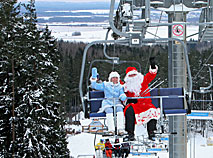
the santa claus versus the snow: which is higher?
the santa claus

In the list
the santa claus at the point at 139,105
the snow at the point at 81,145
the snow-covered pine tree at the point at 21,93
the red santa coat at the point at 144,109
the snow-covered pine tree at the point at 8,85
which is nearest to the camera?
the santa claus at the point at 139,105

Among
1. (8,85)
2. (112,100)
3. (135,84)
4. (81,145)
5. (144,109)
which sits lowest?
(81,145)

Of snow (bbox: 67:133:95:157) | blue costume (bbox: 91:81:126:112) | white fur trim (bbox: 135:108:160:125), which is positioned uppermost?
blue costume (bbox: 91:81:126:112)

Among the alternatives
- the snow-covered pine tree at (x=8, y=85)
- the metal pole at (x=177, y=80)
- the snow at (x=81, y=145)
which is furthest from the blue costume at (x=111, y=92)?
the snow at (x=81, y=145)

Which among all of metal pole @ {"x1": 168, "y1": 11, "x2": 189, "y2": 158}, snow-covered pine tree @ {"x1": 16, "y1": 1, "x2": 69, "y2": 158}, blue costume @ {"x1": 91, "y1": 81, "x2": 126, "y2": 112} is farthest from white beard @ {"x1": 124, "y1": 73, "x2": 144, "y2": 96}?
snow-covered pine tree @ {"x1": 16, "y1": 1, "x2": 69, "y2": 158}

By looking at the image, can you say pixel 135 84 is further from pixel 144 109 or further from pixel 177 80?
pixel 177 80

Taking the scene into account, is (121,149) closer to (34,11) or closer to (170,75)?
(170,75)

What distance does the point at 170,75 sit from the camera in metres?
9.64

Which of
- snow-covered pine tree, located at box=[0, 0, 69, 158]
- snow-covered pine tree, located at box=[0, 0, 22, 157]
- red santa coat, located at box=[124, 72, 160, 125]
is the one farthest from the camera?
snow-covered pine tree, located at box=[0, 0, 22, 157]

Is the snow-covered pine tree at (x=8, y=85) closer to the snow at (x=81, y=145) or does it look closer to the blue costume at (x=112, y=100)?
the blue costume at (x=112, y=100)

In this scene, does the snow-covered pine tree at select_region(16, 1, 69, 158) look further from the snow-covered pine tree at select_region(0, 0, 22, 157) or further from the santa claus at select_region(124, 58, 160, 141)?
the santa claus at select_region(124, 58, 160, 141)

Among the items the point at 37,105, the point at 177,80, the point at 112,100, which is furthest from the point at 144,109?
the point at 37,105

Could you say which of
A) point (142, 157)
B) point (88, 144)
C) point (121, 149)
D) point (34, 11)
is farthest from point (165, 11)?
point (88, 144)

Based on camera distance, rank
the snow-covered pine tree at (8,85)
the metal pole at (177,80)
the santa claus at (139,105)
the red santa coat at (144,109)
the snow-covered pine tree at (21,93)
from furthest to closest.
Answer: the snow-covered pine tree at (8,85)
the snow-covered pine tree at (21,93)
the metal pole at (177,80)
the red santa coat at (144,109)
the santa claus at (139,105)
